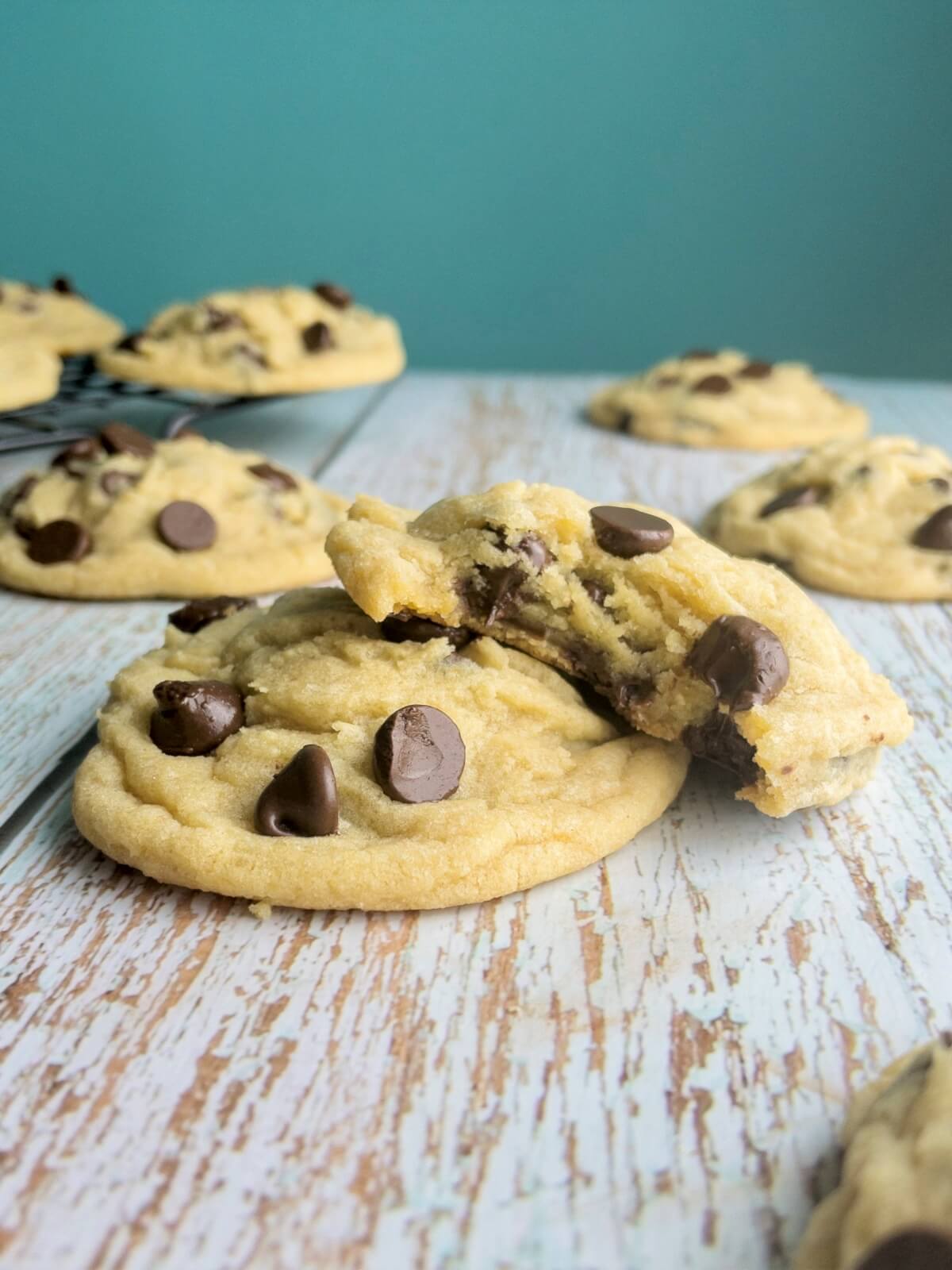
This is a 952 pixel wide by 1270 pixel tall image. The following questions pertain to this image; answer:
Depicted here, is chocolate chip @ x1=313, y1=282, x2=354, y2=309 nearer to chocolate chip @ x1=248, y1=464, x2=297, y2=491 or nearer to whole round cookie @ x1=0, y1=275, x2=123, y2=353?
whole round cookie @ x1=0, y1=275, x2=123, y2=353

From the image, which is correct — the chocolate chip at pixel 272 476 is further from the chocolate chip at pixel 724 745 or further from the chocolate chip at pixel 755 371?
the chocolate chip at pixel 755 371

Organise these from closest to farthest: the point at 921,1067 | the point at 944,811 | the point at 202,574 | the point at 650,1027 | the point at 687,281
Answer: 1. the point at 921,1067
2. the point at 650,1027
3. the point at 944,811
4. the point at 202,574
5. the point at 687,281

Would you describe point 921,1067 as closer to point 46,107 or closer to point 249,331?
point 249,331

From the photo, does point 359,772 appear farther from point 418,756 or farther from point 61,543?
point 61,543

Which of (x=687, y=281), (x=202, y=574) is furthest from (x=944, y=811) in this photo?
(x=687, y=281)

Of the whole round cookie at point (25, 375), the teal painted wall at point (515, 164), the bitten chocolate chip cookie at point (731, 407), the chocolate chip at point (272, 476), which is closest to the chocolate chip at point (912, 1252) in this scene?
the chocolate chip at point (272, 476)

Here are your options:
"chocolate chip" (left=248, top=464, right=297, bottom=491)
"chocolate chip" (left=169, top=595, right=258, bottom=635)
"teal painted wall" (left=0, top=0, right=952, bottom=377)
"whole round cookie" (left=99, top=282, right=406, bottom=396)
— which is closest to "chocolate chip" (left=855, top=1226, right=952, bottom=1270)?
"chocolate chip" (left=169, top=595, right=258, bottom=635)
